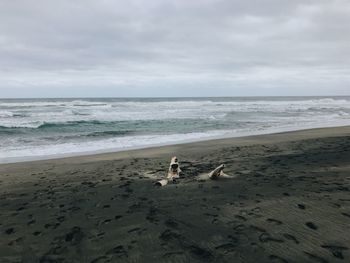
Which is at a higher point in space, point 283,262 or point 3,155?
point 283,262

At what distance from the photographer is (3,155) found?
12945 millimetres

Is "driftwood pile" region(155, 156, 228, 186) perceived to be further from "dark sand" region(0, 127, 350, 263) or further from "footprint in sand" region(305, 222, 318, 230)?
"footprint in sand" region(305, 222, 318, 230)

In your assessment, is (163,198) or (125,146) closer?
(163,198)

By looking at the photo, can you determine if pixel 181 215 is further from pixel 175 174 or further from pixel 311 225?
pixel 175 174

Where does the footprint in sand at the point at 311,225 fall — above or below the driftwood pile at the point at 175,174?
above

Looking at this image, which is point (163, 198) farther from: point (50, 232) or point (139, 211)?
point (50, 232)

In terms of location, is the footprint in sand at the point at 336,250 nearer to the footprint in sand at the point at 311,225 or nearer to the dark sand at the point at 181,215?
the dark sand at the point at 181,215

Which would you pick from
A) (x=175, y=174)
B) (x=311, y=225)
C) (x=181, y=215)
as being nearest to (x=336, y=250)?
(x=311, y=225)

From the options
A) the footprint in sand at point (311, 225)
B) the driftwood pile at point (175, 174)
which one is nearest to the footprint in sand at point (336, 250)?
the footprint in sand at point (311, 225)

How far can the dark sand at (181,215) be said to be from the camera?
12.1 feet

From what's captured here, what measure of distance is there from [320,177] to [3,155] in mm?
11703

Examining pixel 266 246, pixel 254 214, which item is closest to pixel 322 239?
pixel 266 246

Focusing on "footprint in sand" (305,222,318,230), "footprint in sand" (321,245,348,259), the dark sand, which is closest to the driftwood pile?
the dark sand

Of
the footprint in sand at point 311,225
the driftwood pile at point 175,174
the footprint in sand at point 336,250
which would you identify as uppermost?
the footprint in sand at point 336,250
